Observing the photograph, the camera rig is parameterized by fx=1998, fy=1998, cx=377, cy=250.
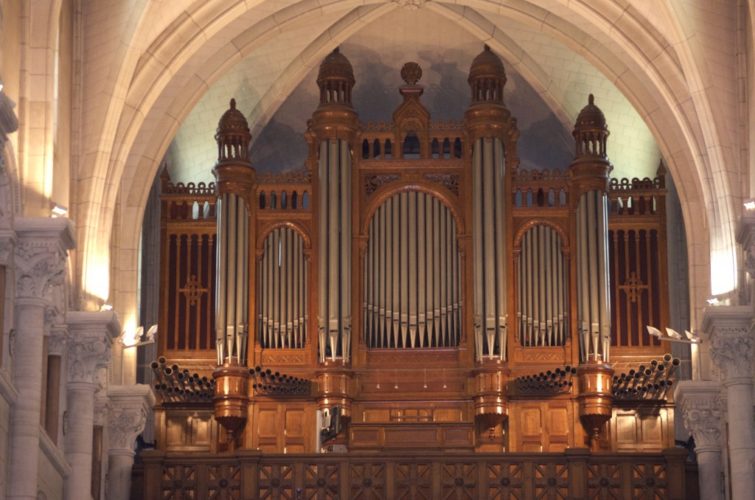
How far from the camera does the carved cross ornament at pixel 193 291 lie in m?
31.8

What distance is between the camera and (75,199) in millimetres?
28062

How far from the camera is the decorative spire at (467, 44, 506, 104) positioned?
31.6 metres

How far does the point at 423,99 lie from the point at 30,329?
12515mm

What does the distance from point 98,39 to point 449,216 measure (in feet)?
21.7

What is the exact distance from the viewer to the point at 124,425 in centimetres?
2900

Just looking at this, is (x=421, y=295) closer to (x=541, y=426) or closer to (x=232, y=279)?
(x=541, y=426)

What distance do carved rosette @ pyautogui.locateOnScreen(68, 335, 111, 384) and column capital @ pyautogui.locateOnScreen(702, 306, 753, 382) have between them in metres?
8.05

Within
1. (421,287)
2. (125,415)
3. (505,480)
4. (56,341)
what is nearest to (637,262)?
(421,287)

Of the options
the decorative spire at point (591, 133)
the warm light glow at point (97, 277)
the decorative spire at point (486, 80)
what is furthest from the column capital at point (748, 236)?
the warm light glow at point (97, 277)

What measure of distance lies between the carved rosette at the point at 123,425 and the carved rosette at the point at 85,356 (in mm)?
2058

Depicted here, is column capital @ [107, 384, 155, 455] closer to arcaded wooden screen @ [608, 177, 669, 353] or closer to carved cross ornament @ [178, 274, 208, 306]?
carved cross ornament @ [178, 274, 208, 306]

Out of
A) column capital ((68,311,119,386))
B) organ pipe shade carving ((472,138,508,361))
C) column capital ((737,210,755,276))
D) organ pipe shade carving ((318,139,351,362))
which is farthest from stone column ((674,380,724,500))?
column capital ((68,311,119,386))

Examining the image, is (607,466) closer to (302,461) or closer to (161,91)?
(302,461)

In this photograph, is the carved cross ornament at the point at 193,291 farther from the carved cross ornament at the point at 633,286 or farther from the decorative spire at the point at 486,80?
the carved cross ornament at the point at 633,286
